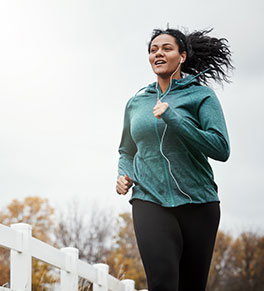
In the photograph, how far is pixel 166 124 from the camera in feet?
9.80

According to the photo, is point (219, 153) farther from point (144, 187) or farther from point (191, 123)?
point (144, 187)

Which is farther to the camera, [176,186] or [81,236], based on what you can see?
[81,236]

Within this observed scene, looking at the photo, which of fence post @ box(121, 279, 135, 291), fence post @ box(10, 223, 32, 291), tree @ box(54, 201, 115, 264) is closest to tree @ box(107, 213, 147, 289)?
tree @ box(54, 201, 115, 264)

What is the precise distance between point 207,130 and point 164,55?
52cm

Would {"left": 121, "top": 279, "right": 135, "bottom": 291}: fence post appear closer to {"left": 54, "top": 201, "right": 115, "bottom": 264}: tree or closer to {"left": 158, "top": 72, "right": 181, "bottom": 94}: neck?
{"left": 158, "top": 72, "right": 181, "bottom": 94}: neck

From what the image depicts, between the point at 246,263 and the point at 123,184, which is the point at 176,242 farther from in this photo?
the point at 246,263

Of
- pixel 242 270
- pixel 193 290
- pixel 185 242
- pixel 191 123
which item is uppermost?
pixel 242 270

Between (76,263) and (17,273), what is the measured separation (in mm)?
1089

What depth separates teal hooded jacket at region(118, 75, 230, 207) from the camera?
9.38ft

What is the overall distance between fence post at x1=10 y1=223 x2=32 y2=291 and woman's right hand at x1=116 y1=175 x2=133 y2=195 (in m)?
1.07

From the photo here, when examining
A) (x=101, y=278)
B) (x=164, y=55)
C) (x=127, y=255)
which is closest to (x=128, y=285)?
(x=101, y=278)

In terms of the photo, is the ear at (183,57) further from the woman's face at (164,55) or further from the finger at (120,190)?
the finger at (120,190)

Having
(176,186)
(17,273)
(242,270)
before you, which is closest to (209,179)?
(176,186)

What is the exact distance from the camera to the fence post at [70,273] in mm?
4672
